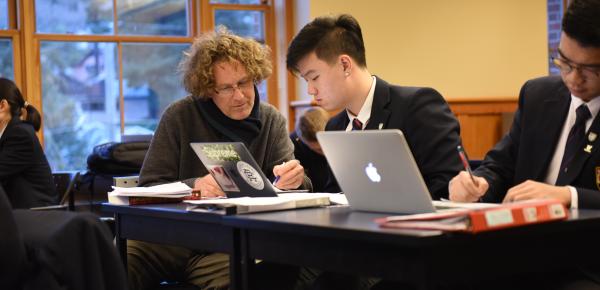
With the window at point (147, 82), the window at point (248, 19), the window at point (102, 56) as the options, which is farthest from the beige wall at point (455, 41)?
the window at point (147, 82)

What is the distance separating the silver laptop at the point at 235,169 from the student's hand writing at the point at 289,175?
206 millimetres

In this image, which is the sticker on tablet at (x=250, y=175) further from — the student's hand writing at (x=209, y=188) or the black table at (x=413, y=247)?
the black table at (x=413, y=247)

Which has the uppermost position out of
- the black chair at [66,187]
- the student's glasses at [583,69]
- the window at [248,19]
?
the window at [248,19]

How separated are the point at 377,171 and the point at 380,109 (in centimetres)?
75

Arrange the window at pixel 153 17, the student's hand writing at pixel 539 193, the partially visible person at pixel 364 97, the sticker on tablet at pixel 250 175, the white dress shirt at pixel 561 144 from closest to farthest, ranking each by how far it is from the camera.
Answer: the student's hand writing at pixel 539 193 < the white dress shirt at pixel 561 144 < the sticker on tablet at pixel 250 175 < the partially visible person at pixel 364 97 < the window at pixel 153 17

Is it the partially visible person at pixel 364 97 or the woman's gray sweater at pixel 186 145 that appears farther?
the woman's gray sweater at pixel 186 145

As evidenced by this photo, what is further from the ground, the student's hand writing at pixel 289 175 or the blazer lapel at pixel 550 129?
the blazer lapel at pixel 550 129

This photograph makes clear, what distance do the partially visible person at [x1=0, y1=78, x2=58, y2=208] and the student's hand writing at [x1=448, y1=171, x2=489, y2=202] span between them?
10.5 ft

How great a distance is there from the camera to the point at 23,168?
4707mm

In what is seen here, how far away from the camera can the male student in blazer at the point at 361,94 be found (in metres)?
2.47

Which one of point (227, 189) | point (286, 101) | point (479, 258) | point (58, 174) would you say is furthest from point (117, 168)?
point (479, 258)

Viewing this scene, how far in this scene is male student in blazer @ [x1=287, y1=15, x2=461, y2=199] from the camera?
2.47 metres

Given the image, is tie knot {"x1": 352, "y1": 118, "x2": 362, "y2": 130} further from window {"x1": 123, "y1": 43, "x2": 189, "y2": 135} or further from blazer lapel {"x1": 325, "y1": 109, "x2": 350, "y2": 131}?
window {"x1": 123, "y1": 43, "x2": 189, "y2": 135}

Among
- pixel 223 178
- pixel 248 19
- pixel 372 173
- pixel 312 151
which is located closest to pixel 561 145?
pixel 372 173
